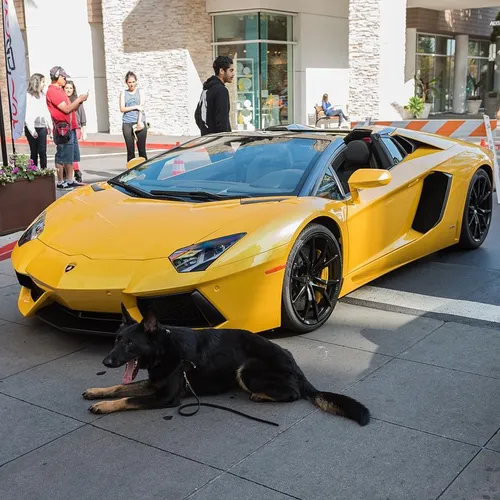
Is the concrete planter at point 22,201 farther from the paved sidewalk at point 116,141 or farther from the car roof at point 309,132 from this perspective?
the paved sidewalk at point 116,141

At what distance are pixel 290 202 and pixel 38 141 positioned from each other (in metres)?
8.07

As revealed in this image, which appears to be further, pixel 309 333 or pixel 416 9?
pixel 416 9

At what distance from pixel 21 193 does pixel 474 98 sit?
2865cm

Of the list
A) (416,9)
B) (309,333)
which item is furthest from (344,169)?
(416,9)

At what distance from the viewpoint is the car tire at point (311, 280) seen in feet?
15.1

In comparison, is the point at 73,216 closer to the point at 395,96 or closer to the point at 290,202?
the point at 290,202

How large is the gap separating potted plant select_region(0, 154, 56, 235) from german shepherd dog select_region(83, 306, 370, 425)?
4.73 meters

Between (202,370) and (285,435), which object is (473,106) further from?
(285,435)

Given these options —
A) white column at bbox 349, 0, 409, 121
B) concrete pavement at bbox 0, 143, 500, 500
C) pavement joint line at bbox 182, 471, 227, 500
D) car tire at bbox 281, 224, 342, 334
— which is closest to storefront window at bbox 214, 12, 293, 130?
white column at bbox 349, 0, 409, 121

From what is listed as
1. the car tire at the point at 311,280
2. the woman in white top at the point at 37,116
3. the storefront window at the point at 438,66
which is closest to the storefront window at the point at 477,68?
the storefront window at the point at 438,66

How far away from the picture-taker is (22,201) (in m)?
8.21

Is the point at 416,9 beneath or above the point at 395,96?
above

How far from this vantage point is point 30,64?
26969 mm

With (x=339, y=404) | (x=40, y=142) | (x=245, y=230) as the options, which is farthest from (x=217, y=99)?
(x=339, y=404)
